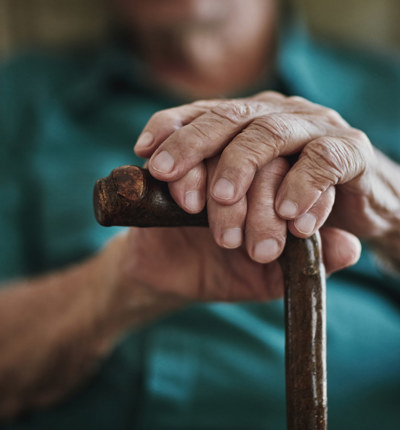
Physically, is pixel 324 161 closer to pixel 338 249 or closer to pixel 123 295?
pixel 338 249

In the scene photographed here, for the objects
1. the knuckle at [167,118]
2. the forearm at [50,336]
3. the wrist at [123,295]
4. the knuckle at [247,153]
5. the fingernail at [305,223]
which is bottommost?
the forearm at [50,336]

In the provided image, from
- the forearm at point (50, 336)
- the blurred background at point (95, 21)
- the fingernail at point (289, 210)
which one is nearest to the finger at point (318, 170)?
the fingernail at point (289, 210)

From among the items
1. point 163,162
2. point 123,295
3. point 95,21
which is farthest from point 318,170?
point 95,21

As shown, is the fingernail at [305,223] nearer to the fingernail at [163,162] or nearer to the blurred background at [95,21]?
the fingernail at [163,162]

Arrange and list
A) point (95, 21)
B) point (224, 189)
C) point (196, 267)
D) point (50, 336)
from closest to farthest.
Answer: point (224, 189) < point (196, 267) < point (50, 336) < point (95, 21)

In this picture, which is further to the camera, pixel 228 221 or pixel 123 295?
pixel 123 295

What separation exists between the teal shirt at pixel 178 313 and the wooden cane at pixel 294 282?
12.7 inches

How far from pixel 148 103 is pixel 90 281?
45 cm

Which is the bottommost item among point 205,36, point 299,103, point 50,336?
point 50,336

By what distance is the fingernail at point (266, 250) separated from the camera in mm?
384

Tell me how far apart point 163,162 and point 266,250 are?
0.32ft

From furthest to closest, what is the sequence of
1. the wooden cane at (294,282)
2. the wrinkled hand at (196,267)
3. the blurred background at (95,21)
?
the blurred background at (95,21) < the wrinkled hand at (196,267) < the wooden cane at (294,282)

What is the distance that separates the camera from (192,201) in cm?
39

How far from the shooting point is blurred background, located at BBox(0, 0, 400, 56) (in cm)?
114
